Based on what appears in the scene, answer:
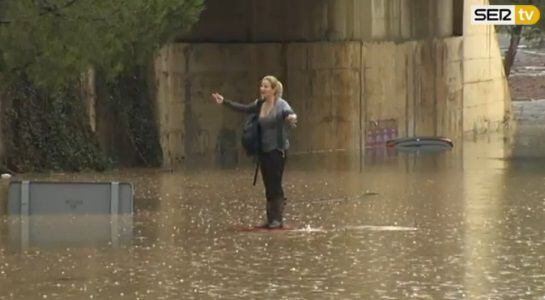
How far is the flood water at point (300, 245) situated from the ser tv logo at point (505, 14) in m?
19.1

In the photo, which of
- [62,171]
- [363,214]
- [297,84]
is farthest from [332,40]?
[363,214]

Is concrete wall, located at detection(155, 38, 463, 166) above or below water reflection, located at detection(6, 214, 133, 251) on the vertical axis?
above

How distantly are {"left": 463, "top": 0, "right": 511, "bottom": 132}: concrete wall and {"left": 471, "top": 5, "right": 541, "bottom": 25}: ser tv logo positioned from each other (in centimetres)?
22

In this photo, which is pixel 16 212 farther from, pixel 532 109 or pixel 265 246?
pixel 532 109

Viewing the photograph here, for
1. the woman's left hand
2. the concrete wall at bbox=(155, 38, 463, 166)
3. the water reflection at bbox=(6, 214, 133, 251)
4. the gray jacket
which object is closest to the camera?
the water reflection at bbox=(6, 214, 133, 251)

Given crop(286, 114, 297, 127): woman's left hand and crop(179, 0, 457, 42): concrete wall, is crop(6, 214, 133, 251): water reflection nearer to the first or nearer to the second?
crop(286, 114, 297, 127): woman's left hand

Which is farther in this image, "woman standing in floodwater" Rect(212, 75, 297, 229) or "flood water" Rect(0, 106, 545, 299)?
"woman standing in floodwater" Rect(212, 75, 297, 229)

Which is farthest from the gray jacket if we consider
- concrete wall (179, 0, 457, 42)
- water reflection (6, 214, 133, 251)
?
concrete wall (179, 0, 457, 42)

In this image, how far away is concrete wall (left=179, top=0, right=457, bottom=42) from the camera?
3359cm

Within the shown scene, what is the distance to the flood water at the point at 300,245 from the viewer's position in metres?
12.7

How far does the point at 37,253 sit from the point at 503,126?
3255 centimetres

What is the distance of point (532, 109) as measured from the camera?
2269 inches

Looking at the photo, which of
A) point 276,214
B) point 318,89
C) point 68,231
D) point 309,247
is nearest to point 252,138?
point 276,214

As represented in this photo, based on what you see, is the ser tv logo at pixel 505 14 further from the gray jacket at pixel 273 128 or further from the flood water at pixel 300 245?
the gray jacket at pixel 273 128
